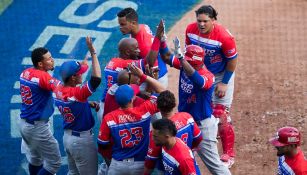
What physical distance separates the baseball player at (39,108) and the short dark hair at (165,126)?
1.77m

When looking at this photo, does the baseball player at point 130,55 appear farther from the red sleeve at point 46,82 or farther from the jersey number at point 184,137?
the jersey number at point 184,137

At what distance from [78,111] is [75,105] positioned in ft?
0.29

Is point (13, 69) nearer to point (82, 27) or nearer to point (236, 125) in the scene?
Answer: point (82, 27)

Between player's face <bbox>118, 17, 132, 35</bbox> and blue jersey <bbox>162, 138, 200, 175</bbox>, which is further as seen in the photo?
player's face <bbox>118, 17, 132, 35</bbox>

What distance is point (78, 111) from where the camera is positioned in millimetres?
6496

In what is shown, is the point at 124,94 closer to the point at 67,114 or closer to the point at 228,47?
the point at 67,114

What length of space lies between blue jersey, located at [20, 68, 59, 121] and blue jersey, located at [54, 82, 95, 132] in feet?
1.10

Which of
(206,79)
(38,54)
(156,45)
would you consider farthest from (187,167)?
(38,54)

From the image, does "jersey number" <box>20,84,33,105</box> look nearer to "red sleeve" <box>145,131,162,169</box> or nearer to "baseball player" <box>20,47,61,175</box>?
"baseball player" <box>20,47,61,175</box>

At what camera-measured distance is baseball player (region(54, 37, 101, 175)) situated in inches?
250

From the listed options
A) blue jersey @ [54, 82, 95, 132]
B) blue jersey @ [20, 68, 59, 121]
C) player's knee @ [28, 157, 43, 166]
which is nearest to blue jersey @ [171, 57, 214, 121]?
blue jersey @ [54, 82, 95, 132]

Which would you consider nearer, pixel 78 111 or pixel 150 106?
pixel 150 106

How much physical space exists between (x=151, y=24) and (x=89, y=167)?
440cm

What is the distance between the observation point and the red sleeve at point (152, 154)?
5.76 m
